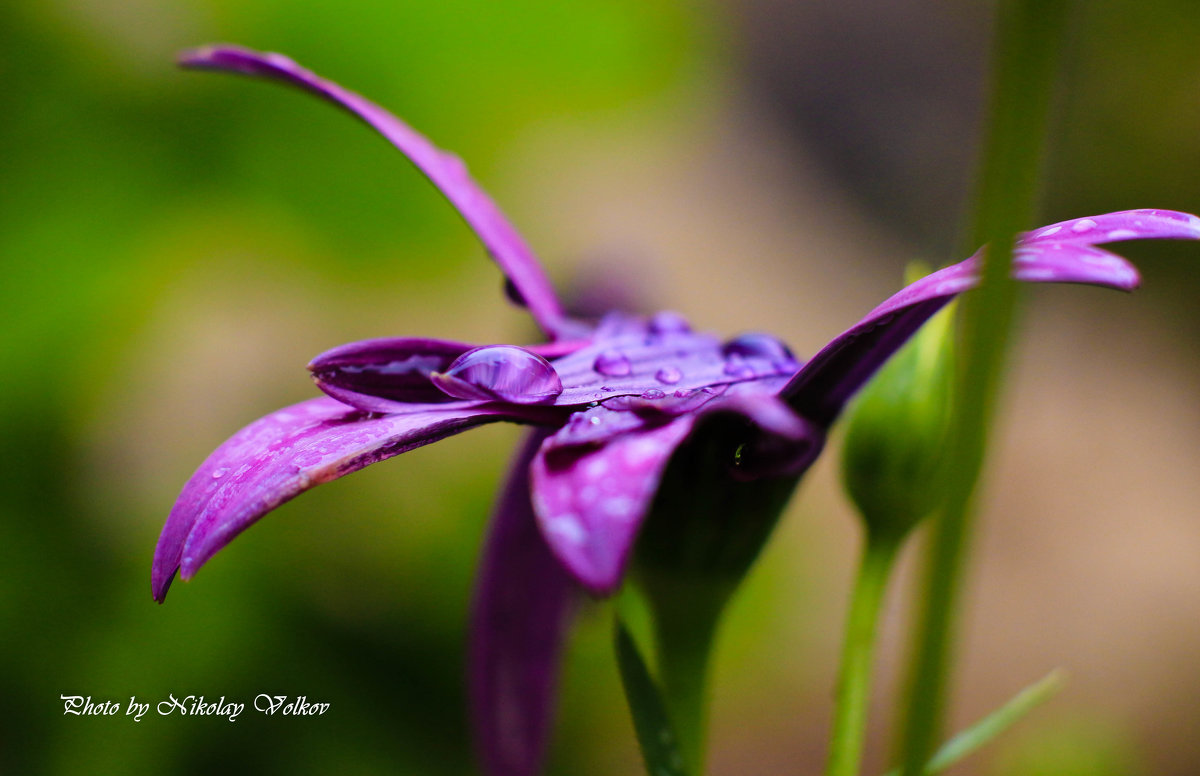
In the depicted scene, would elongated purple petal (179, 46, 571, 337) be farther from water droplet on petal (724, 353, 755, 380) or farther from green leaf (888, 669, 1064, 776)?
green leaf (888, 669, 1064, 776)

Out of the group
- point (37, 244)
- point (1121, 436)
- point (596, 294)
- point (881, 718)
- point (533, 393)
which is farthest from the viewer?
point (1121, 436)

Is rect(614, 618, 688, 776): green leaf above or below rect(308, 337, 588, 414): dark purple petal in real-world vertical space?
below

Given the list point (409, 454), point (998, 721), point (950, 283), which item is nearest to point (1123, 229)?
point (950, 283)

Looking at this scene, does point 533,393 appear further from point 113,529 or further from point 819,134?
point 819,134

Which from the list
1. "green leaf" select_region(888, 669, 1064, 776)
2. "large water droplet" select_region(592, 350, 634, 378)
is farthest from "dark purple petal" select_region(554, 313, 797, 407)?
"green leaf" select_region(888, 669, 1064, 776)

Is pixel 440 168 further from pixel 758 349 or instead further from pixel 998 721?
pixel 998 721

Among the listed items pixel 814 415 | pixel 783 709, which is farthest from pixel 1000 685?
pixel 814 415

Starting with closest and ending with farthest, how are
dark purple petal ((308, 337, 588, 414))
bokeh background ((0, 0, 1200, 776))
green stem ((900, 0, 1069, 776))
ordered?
green stem ((900, 0, 1069, 776)), dark purple petal ((308, 337, 588, 414)), bokeh background ((0, 0, 1200, 776))
